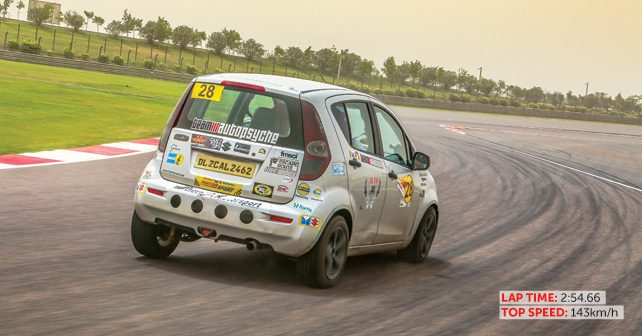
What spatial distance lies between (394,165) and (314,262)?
65.4 inches

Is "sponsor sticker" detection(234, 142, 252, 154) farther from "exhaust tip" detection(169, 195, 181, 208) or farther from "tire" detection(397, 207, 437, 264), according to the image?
"tire" detection(397, 207, 437, 264)

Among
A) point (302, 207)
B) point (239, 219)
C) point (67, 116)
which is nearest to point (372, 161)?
point (302, 207)

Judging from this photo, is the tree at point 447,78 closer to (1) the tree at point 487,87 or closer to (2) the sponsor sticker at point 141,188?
(1) the tree at point 487,87

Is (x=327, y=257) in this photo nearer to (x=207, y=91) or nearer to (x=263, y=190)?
(x=263, y=190)

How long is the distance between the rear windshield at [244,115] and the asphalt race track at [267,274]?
1111 mm

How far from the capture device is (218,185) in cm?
745

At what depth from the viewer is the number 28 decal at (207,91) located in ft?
25.3

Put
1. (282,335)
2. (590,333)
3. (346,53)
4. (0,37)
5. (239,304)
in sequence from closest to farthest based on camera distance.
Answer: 1. (282,335)
2. (239,304)
3. (590,333)
4. (0,37)
5. (346,53)

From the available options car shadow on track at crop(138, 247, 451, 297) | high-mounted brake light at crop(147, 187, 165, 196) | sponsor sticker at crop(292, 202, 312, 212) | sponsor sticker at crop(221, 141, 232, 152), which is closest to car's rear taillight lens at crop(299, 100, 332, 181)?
sponsor sticker at crop(292, 202, 312, 212)

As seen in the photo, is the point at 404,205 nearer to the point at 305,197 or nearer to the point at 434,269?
the point at 434,269

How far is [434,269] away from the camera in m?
9.42

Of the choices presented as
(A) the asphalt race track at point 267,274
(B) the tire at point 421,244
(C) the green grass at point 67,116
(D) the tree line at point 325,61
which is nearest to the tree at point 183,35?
(D) the tree line at point 325,61

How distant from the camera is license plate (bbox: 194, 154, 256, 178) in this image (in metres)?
7.46

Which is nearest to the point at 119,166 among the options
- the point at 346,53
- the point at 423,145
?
the point at 423,145
